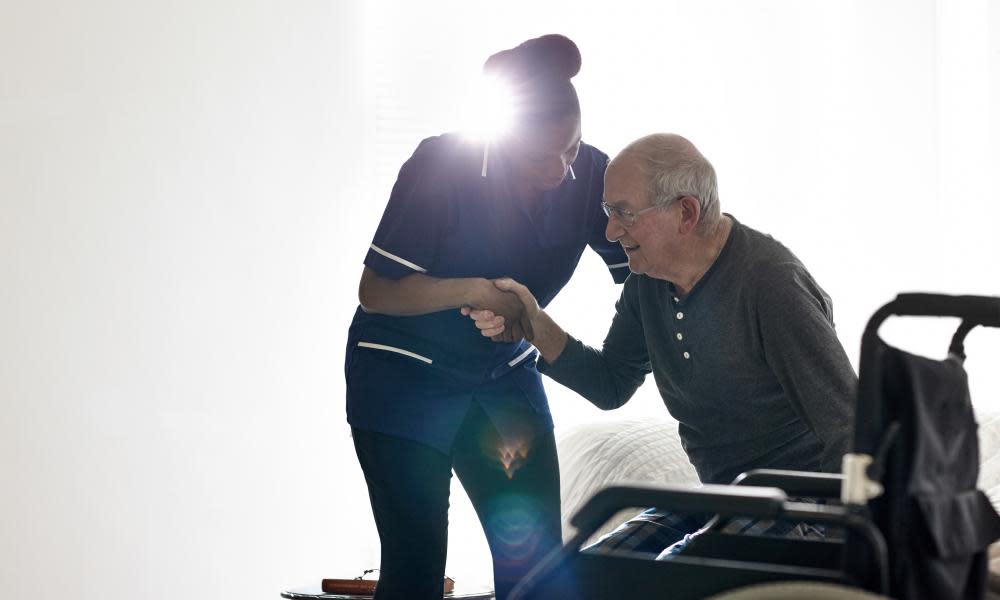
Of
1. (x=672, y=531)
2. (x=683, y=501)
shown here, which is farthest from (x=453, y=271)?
(x=683, y=501)

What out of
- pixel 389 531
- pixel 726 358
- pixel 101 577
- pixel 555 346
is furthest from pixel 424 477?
pixel 101 577

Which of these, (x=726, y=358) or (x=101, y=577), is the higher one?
(x=726, y=358)

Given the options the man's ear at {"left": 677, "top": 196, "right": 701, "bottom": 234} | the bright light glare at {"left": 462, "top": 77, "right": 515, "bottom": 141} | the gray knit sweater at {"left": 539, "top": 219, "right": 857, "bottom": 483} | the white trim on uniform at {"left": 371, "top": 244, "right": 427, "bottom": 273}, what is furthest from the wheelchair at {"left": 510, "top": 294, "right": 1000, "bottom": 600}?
the bright light glare at {"left": 462, "top": 77, "right": 515, "bottom": 141}

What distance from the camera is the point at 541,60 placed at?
186 cm

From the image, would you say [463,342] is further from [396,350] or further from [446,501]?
[446,501]

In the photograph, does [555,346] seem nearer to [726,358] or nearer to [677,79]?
[726,358]

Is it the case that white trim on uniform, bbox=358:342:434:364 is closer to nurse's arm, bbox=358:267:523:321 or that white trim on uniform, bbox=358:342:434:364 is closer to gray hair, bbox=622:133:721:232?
nurse's arm, bbox=358:267:523:321

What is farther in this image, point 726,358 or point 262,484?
point 262,484

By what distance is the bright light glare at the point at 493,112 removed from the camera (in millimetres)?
1861

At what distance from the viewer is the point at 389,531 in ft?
5.84

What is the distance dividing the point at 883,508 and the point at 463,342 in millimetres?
912

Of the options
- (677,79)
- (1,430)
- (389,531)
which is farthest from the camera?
(677,79)

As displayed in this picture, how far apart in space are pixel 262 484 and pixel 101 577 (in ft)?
1.62

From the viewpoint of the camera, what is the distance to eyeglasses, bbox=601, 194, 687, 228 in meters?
1.83
